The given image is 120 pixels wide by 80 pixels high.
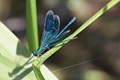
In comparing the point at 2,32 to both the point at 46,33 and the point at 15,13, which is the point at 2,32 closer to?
the point at 46,33

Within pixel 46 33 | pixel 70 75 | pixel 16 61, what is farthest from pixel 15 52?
pixel 70 75

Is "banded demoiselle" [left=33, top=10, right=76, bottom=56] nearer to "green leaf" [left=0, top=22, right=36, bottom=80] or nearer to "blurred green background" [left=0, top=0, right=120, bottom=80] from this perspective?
"green leaf" [left=0, top=22, right=36, bottom=80]

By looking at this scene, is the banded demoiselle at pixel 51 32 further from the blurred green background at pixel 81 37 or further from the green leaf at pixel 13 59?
the blurred green background at pixel 81 37

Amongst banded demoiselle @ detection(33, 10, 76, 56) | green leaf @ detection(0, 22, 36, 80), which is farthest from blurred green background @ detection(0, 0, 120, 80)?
green leaf @ detection(0, 22, 36, 80)

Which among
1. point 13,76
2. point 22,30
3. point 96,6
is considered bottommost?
point 13,76

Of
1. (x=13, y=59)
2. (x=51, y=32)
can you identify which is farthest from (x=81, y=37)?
(x=13, y=59)

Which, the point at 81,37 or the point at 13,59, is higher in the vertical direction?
the point at 81,37

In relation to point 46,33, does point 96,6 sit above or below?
above

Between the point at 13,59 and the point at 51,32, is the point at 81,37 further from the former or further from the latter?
the point at 13,59

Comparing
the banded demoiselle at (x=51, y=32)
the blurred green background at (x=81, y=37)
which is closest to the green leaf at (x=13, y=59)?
the banded demoiselle at (x=51, y=32)
